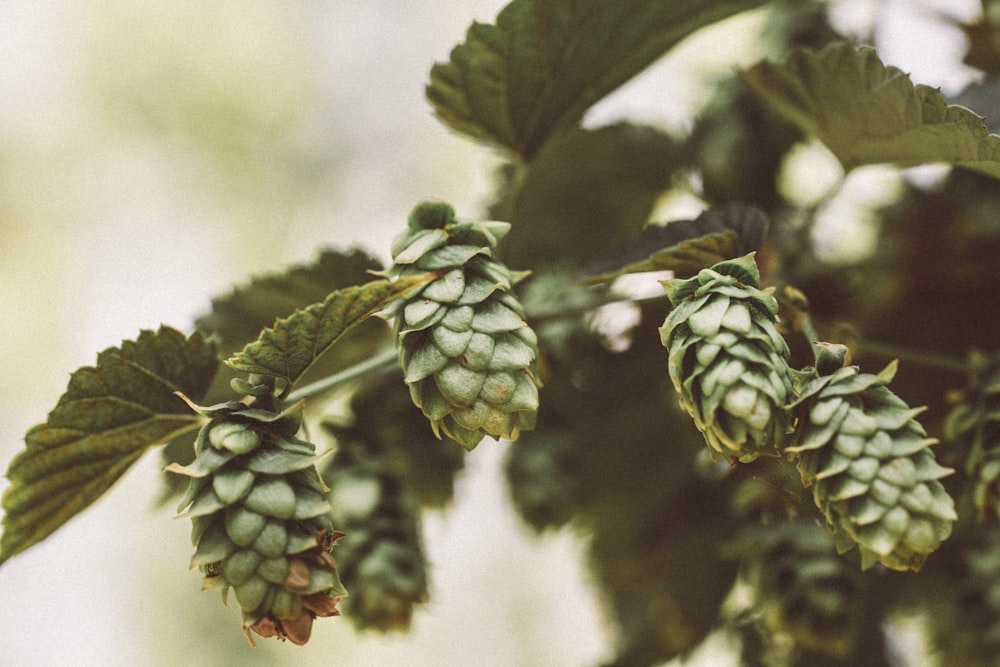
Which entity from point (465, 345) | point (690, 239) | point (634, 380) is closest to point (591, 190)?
point (634, 380)

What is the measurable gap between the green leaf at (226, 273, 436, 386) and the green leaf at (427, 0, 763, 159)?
9.2 inches

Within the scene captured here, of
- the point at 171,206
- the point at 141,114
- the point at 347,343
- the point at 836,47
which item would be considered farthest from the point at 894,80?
the point at 141,114

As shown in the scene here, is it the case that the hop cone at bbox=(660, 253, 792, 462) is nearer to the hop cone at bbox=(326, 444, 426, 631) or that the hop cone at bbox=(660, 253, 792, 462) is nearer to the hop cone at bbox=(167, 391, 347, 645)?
the hop cone at bbox=(167, 391, 347, 645)

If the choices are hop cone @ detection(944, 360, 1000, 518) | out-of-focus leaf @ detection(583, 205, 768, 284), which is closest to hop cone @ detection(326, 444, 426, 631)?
out-of-focus leaf @ detection(583, 205, 768, 284)

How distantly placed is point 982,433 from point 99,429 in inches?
24.4

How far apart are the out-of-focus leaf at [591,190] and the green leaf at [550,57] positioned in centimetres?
27

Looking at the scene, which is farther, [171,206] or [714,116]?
[171,206]

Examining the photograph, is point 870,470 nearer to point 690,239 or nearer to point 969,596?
point 690,239

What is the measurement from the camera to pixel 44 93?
368 centimetres

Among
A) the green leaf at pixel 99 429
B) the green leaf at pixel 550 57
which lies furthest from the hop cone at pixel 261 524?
the green leaf at pixel 550 57

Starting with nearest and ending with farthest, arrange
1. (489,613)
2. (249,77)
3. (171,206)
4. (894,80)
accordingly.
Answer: (894,80)
(489,613)
(171,206)
(249,77)

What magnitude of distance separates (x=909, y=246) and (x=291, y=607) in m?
0.87

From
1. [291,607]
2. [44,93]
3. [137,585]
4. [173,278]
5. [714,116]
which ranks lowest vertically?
[137,585]

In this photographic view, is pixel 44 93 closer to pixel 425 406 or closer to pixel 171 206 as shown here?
pixel 171 206
